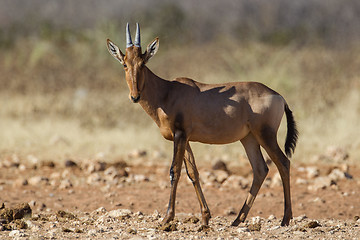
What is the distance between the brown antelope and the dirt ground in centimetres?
66

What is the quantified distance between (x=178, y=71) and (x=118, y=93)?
483 cm

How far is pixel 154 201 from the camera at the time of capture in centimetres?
A: 980

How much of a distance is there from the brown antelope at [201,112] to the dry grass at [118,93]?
6.17m

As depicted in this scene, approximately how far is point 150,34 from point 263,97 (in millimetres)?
19603

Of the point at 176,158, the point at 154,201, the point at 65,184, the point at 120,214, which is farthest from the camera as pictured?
the point at 65,184

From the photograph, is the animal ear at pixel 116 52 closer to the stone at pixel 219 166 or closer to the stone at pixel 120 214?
the stone at pixel 120 214

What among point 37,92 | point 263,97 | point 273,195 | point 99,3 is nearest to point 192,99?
point 263,97

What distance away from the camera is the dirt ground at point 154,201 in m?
7.03

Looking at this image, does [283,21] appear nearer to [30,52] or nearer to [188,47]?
[188,47]

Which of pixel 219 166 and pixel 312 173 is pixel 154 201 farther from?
pixel 312 173

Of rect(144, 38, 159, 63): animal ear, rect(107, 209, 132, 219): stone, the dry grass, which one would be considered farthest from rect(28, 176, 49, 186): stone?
rect(144, 38, 159, 63): animal ear

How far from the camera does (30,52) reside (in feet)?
101

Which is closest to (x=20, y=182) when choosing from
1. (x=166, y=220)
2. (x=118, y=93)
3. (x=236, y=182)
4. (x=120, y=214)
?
(x=120, y=214)

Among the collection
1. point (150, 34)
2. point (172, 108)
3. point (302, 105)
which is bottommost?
point (172, 108)
